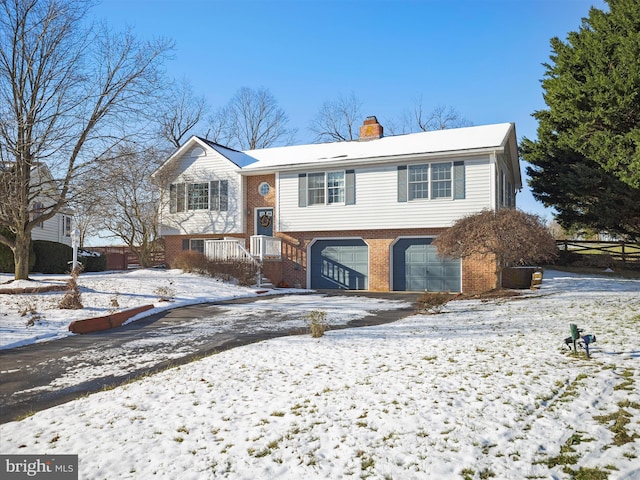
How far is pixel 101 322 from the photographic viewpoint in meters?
10.3

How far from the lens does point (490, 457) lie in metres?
3.50

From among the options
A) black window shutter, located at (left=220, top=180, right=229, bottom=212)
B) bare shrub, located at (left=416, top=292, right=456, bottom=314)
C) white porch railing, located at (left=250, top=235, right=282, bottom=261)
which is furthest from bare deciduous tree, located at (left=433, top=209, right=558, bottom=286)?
black window shutter, located at (left=220, top=180, right=229, bottom=212)

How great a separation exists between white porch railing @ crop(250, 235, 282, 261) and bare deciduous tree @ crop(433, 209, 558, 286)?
7.92 meters

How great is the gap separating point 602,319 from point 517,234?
16.6 ft

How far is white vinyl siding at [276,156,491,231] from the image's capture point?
1705 centimetres

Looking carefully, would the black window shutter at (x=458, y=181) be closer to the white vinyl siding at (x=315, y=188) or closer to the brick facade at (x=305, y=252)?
the brick facade at (x=305, y=252)

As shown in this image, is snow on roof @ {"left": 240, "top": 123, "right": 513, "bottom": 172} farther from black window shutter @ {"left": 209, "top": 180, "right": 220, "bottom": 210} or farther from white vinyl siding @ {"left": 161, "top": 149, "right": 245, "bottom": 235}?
→ black window shutter @ {"left": 209, "top": 180, "right": 220, "bottom": 210}

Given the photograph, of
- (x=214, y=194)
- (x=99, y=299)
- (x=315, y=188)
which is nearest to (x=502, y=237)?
(x=315, y=188)

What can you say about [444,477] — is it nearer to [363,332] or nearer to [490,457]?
[490,457]

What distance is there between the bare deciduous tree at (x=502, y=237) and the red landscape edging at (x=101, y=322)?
363 inches

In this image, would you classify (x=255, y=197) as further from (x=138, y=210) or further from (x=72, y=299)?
(x=72, y=299)

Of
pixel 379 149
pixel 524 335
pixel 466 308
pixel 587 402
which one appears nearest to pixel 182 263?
pixel 379 149

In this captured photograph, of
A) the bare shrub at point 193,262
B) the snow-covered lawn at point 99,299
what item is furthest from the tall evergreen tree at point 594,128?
the bare shrub at point 193,262

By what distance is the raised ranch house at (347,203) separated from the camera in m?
17.5
